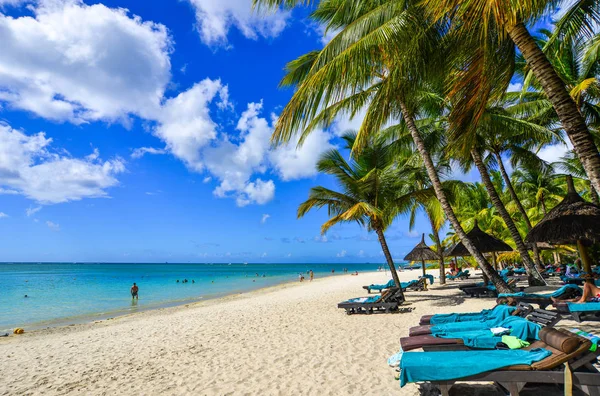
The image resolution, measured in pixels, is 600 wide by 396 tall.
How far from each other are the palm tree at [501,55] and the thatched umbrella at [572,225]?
407 cm

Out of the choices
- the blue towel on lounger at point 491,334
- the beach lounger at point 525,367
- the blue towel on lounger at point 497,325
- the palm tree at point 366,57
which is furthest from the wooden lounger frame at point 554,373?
the palm tree at point 366,57

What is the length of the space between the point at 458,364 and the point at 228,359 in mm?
→ 3990

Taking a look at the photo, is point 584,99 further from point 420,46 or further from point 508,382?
point 508,382

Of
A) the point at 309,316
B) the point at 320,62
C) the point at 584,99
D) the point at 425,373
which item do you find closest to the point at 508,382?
the point at 425,373

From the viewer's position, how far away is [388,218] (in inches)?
483

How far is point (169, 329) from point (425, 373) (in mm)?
8313

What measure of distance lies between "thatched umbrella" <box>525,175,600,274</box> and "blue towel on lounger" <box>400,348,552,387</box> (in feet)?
21.7

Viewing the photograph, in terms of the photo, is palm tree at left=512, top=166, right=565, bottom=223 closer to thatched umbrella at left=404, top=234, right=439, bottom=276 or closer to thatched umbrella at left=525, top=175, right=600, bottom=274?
thatched umbrella at left=404, top=234, right=439, bottom=276

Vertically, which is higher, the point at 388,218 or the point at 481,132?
the point at 481,132

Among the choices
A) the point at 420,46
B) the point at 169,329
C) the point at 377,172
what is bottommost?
the point at 169,329

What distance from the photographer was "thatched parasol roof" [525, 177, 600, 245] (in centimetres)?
760

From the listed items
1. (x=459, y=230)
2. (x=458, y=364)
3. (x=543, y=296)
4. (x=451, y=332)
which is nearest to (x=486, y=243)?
(x=459, y=230)

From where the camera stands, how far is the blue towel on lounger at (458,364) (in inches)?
109

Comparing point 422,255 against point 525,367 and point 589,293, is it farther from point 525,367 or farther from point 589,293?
point 525,367
